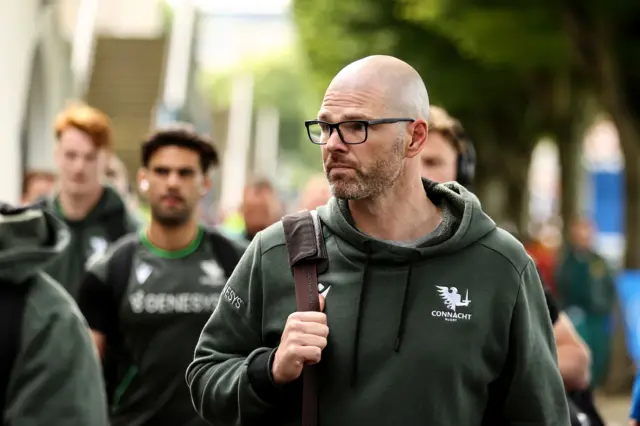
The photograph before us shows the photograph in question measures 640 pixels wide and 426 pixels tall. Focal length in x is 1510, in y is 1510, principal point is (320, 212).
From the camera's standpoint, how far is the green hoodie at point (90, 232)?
8.28 meters

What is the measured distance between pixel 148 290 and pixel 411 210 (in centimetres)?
283

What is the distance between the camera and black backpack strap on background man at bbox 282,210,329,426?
4.02 metres

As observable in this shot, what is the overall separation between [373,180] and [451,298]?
383 mm

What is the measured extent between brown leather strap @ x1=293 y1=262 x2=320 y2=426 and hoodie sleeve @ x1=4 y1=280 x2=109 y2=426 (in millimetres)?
592

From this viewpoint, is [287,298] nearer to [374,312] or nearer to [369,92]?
[374,312]

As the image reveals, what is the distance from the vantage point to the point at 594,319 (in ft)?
62.2

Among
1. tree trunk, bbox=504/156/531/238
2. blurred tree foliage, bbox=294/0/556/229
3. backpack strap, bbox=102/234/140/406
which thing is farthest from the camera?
tree trunk, bbox=504/156/531/238

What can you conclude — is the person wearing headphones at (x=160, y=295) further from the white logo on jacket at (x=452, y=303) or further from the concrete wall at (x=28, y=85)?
the concrete wall at (x=28, y=85)

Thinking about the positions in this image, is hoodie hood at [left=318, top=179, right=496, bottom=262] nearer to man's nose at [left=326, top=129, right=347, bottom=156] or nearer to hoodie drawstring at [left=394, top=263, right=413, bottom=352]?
hoodie drawstring at [left=394, top=263, right=413, bottom=352]

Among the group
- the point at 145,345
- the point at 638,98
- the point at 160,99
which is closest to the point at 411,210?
the point at 145,345

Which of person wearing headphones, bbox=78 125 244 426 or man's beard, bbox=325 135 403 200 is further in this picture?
person wearing headphones, bbox=78 125 244 426

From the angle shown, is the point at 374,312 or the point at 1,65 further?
the point at 1,65

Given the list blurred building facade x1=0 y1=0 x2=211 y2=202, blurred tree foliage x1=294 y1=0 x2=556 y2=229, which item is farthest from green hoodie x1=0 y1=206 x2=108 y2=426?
blurred tree foliage x1=294 y1=0 x2=556 y2=229

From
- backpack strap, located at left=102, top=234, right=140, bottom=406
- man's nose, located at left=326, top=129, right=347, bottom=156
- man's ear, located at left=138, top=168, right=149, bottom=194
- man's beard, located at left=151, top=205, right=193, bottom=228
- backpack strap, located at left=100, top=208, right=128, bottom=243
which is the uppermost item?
man's nose, located at left=326, top=129, right=347, bottom=156
